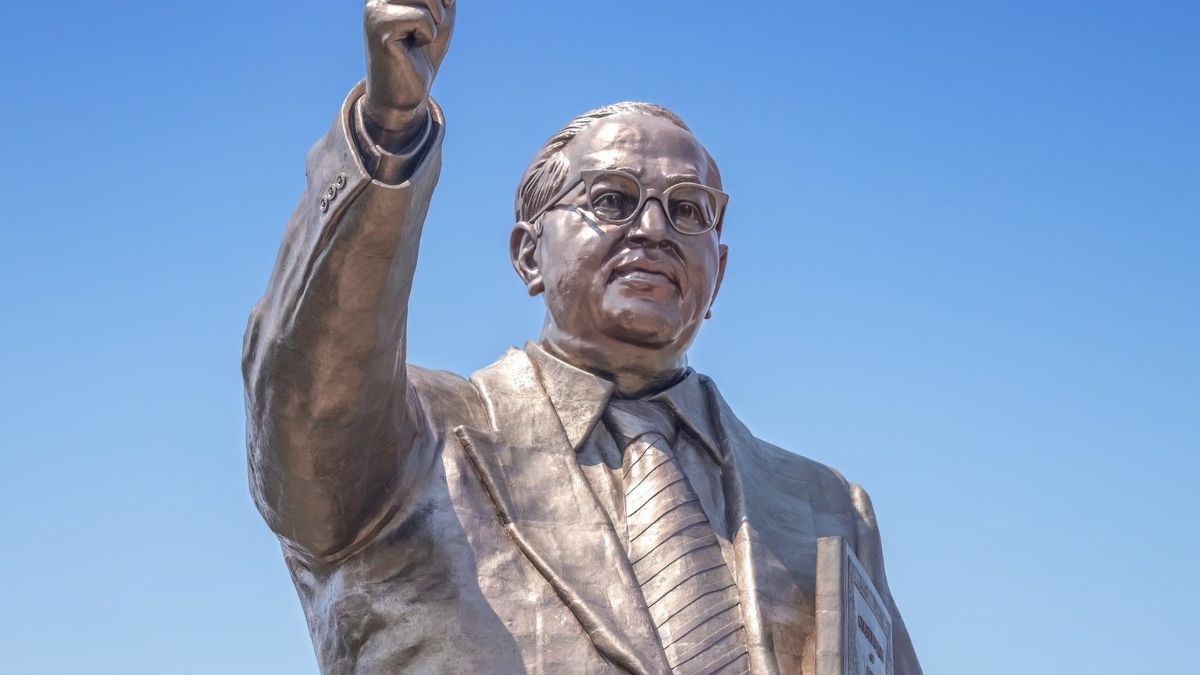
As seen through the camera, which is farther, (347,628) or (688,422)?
(688,422)

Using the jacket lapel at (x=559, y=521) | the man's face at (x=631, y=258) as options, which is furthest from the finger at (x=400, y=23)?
the man's face at (x=631, y=258)

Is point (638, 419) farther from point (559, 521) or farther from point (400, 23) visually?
point (400, 23)

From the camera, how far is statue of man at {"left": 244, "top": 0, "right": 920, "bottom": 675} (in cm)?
675

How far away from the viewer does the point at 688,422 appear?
855cm

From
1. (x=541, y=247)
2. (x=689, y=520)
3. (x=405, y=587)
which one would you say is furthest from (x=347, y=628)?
(x=541, y=247)

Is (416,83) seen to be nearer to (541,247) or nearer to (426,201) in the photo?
(426,201)

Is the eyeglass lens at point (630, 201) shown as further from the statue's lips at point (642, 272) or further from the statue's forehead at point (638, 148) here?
the statue's lips at point (642, 272)

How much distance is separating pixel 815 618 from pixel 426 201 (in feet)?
7.98

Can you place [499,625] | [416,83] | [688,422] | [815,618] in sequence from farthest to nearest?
[688,422] < [815,618] < [499,625] < [416,83]


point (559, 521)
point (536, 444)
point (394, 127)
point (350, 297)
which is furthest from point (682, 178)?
point (350, 297)

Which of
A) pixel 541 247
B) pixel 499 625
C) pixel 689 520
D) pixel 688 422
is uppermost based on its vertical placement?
pixel 541 247

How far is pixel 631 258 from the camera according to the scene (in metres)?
8.31

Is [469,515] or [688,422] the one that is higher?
[688,422]

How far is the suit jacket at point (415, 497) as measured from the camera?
6.77 m
